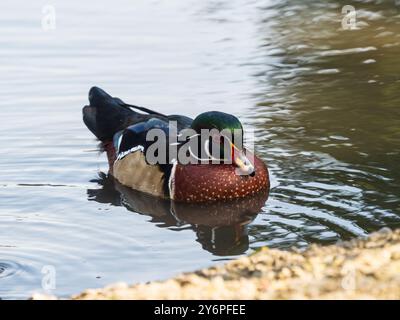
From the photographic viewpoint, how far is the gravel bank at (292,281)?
5.86 metres

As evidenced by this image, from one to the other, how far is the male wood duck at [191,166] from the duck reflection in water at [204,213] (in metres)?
0.08

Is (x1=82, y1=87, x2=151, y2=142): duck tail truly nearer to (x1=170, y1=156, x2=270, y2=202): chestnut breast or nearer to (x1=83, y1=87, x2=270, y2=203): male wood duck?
(x1=83, y1=87, x2=270, y2=203): male wood duck

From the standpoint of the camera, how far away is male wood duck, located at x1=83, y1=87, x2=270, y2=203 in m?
9.55

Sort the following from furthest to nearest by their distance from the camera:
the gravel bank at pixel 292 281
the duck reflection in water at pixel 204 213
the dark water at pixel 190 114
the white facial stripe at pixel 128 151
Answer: the white facial stripe at pixel 128 151 < the duck reflection in water at pixel 204 213 < the dark water at pixel 190 114 < the gravel bank at pixel 292 281

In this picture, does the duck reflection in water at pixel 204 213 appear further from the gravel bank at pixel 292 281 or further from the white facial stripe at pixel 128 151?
the gravel bank at pixel 292 281

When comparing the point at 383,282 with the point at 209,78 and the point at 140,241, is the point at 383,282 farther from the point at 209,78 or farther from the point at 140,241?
the point at 209,78

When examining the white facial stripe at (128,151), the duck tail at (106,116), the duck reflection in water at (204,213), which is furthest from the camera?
the duck tail at (106,116)

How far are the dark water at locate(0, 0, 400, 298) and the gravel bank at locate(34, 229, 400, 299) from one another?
1.08 m

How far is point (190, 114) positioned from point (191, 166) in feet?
7.50

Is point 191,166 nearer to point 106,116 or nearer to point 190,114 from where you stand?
point 106,116

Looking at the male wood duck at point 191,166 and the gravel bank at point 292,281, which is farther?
the male wood duck at point 191,166

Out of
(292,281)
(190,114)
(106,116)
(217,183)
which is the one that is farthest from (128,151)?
(292,281)

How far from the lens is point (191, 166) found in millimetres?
9758

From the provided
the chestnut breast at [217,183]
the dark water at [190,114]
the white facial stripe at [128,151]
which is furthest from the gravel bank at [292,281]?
the white facial stripe at [128,151]
